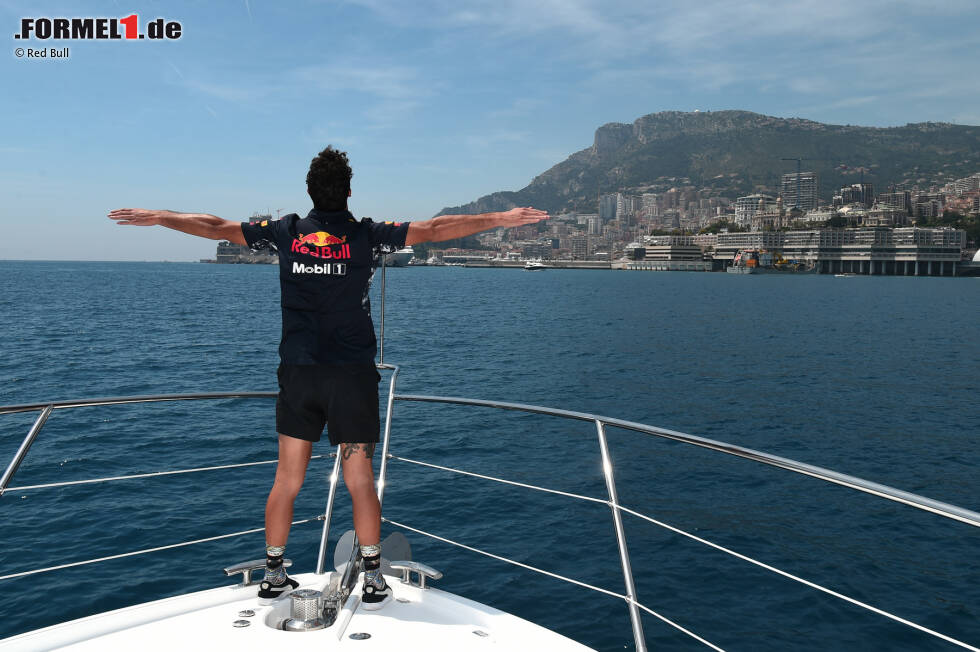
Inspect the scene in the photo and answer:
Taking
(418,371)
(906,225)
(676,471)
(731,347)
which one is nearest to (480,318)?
(731,347)

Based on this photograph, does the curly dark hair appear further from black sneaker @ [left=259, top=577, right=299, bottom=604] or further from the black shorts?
black sneaker @ [left=259, top=577, right=299, bottom=604]

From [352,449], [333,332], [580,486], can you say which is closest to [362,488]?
[352,449]

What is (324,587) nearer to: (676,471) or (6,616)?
(6,616)

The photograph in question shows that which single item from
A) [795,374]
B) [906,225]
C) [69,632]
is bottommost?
[795,374]

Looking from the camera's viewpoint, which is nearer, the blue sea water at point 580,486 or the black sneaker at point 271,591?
the black sneaker at point 271,591

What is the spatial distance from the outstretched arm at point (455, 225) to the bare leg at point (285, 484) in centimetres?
95

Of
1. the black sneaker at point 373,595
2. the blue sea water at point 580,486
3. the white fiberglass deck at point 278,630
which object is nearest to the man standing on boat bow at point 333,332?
the black sneaker at point 373,595

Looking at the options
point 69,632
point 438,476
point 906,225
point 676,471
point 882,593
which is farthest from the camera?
point 906,225

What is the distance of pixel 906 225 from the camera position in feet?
551

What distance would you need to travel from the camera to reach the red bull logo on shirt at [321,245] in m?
2.61

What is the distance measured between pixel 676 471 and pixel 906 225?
610 feet

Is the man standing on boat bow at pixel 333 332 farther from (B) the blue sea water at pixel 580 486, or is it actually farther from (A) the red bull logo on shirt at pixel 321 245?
(B) the blue sea water at pixel 580 486

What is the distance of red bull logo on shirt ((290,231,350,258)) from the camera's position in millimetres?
2613

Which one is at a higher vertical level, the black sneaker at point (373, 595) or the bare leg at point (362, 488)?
the bare leg at point (362, 488)
